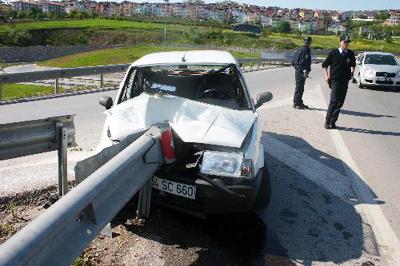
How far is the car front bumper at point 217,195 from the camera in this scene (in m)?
4.03

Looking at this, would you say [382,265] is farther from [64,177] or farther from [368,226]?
[64,177]

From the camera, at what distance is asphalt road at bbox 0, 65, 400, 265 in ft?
14.4

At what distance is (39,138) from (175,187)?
1496 mm

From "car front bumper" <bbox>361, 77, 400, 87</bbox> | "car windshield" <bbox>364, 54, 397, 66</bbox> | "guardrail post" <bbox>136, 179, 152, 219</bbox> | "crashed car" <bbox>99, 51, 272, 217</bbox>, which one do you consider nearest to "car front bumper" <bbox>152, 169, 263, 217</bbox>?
"crashed car" <bbox>99, 51, 272, 217</bbox>

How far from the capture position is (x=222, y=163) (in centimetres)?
415

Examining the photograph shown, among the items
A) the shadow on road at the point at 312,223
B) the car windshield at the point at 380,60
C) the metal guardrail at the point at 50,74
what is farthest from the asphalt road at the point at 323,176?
the car windshield at the point at 380,60

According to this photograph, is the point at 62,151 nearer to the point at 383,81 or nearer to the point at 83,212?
the point at 83,212

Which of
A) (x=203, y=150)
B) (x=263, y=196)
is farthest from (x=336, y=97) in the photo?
(x=203, y=150)

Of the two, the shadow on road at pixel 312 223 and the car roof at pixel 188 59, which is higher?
the car roof at pixel 188 59

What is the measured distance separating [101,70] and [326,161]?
10.7 m

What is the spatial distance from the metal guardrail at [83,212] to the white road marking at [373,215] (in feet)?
7.43

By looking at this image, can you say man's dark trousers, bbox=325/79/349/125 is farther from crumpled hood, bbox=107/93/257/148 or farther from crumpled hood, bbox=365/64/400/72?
crumpled hood, bbox=365/64/400/72

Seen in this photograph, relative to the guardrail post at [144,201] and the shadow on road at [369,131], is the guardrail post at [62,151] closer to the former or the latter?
the guardrail post at [144,201]

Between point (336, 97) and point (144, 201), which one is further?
point (336, 97)
